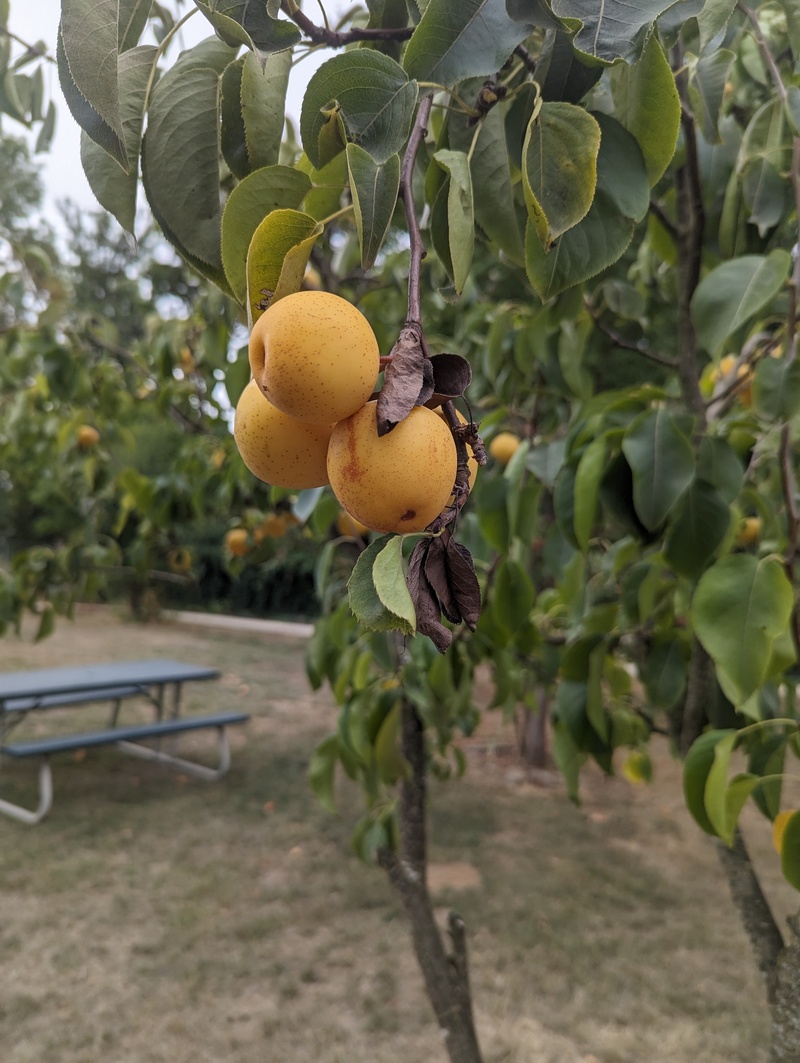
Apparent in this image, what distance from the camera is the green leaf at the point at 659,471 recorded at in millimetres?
986

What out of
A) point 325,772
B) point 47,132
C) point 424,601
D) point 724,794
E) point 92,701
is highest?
point 47,132

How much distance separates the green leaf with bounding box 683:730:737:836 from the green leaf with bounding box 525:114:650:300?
66cm

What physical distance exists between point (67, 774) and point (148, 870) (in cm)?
186

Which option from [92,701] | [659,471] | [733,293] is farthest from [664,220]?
[92,701]

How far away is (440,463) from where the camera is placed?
0.39 m

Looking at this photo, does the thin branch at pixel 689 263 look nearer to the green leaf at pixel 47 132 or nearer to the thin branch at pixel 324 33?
the thin branch at pixel 324 33

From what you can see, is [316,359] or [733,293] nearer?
[316,359]

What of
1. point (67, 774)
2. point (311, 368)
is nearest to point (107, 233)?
point (67, 774)

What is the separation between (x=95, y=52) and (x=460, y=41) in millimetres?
205

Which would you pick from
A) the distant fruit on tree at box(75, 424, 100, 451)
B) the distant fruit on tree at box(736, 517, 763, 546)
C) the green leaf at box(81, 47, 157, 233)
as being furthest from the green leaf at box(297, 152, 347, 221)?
the distant fruit on tree at box(75, 424, 100, 451)

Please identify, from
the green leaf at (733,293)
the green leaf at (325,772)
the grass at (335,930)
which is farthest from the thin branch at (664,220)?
the grass at (335,930)

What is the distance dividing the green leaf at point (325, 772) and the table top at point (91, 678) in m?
3.12

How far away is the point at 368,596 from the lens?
0.36 meters

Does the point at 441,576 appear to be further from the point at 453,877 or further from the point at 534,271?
the point at 453,877
